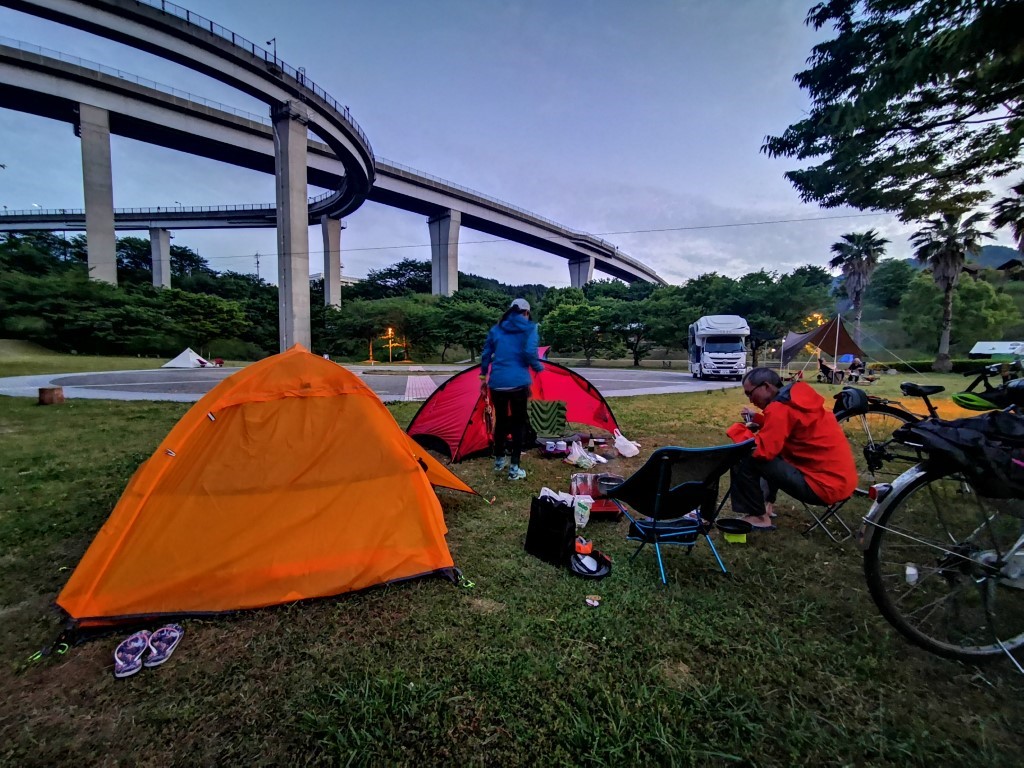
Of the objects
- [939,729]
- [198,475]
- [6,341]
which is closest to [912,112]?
[939,729]

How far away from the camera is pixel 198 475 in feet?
8.47

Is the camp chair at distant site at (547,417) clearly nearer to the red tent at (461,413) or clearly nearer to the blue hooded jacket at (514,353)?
the red tent at (461,413)

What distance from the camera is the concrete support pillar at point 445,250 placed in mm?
42531

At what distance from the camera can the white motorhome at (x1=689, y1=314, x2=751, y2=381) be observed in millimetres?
19500

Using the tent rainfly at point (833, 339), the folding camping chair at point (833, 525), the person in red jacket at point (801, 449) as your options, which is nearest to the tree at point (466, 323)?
the tent rainfly at point (833, 339)

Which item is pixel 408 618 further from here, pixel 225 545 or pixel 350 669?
pixel 225 545

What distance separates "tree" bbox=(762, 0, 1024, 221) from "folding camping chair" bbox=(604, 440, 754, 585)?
22.2 feet

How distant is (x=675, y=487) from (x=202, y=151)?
4164 cm

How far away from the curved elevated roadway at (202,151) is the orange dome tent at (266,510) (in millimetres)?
36336

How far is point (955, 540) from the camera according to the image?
2.18 meters

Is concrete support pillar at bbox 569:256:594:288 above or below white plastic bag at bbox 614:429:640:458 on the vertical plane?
above

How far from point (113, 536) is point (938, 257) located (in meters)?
36.0

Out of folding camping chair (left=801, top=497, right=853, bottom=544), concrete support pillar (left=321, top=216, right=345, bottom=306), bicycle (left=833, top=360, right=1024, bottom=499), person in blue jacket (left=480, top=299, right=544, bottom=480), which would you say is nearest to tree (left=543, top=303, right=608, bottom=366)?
concrete support pillar (left=321, top=216, right=345, bottom=306)

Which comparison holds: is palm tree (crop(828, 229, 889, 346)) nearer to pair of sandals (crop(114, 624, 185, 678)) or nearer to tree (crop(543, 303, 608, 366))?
tree (crop(543, 303, 608, 366))
